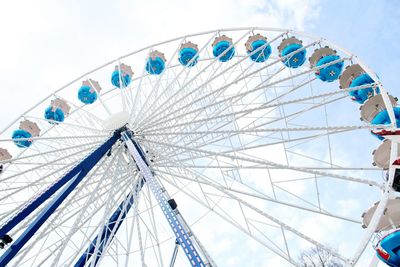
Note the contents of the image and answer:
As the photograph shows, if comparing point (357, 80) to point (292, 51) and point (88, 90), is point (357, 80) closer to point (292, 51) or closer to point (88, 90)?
point (292, 51)

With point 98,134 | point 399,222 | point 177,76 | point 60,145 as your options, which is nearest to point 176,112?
point 177,76

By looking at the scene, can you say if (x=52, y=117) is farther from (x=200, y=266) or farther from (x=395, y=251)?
(x=395, y=251)

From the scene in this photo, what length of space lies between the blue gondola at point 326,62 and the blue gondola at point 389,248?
6856 mm

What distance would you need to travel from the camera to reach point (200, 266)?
5.77 meters

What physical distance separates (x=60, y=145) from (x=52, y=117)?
3786 millimetres

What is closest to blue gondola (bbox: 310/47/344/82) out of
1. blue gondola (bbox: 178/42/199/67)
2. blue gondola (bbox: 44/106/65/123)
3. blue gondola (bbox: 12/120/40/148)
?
blue gondola (bbox: 178/42/199/67)

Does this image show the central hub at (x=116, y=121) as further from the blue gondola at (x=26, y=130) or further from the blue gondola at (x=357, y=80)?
the blue gondola at (x=357, y=80)

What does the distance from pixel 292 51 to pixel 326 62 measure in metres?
1.59

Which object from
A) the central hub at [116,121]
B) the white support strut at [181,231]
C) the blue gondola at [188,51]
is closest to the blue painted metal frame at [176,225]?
the white support strut at [181,231]

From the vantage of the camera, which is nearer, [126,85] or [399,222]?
[399,222]

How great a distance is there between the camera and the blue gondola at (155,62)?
14016 millimetres

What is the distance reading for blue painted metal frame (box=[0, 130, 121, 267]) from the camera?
6.99 meters

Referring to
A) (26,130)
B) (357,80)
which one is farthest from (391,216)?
(26,130)

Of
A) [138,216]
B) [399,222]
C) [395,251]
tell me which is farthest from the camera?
[138,216]
